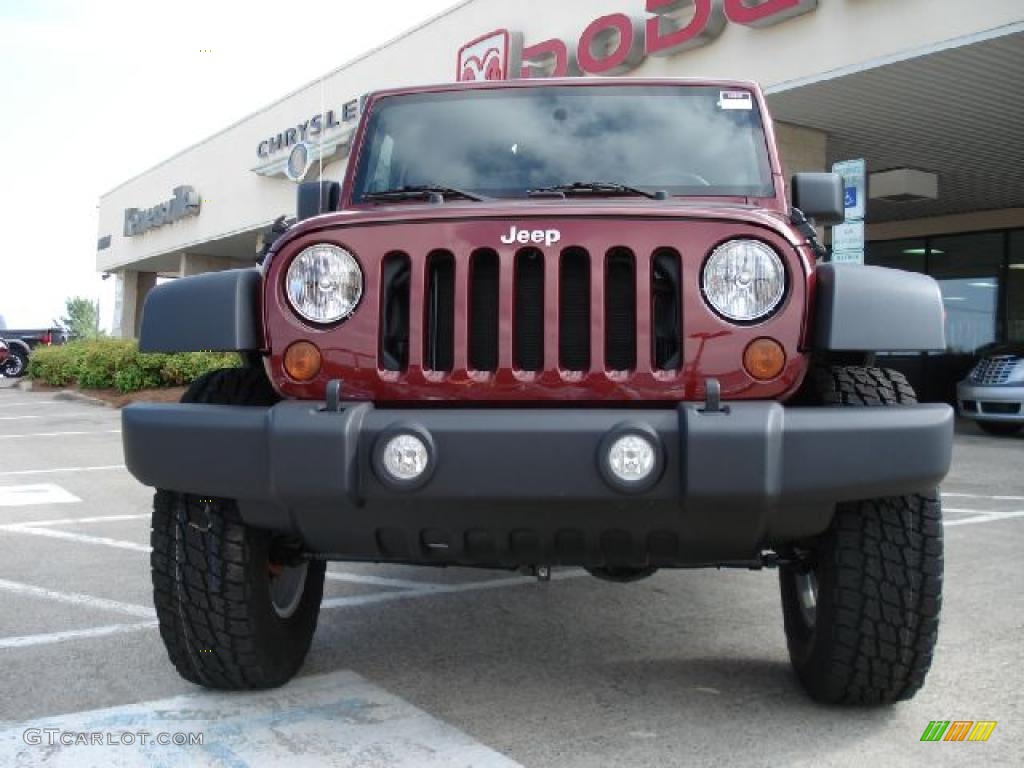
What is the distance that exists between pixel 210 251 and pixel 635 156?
28.4 metres

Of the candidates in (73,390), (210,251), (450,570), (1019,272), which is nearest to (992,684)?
(450,570)

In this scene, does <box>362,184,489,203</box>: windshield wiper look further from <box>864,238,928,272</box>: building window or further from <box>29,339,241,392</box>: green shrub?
A: <box>864,238,928,272</box>: building window

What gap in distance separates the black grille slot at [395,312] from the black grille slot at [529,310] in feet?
0.97

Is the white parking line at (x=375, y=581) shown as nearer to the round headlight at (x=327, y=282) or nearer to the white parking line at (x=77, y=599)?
the white parking line at (x=77, y=599)

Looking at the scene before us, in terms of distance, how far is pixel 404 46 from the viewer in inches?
717

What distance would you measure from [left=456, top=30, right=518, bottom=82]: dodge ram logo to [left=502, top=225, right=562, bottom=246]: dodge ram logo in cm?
1221

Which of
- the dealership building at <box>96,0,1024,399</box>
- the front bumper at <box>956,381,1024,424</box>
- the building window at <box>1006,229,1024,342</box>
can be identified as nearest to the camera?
the dealership building at <box>96,0,1024,399</box>

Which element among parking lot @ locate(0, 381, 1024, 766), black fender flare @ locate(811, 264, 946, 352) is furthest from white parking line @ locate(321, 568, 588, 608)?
black fender flare @ locate(811, 264, 946, 352)

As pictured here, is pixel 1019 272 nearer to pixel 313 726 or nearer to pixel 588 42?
pixel 588 42

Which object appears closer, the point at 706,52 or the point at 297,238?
the point at 297,238

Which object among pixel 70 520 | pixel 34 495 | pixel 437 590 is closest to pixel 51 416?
pixel 34 495

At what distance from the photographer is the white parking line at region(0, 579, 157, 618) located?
4059mm

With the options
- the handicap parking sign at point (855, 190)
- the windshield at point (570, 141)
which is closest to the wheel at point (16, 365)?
the handicap parking sign at point (855, 190)

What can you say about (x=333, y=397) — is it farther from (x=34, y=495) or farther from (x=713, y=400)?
(x=34, y=495)
